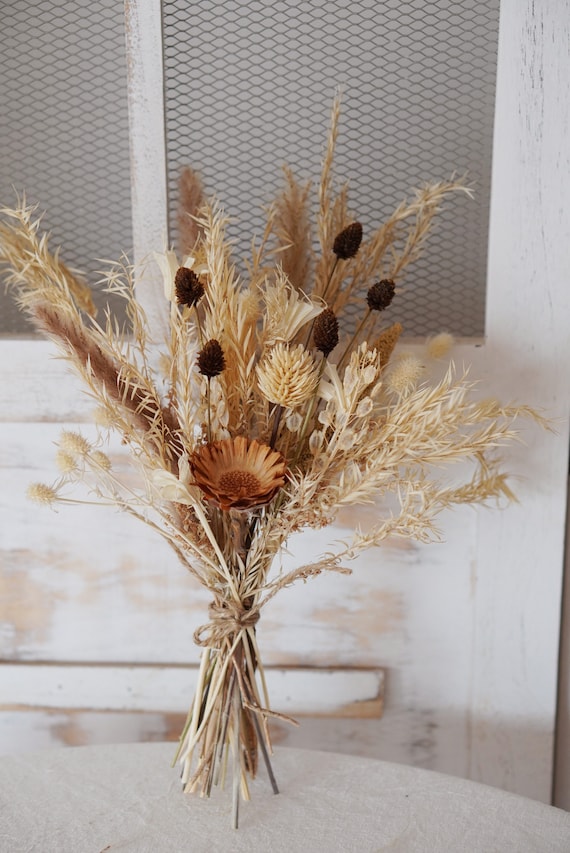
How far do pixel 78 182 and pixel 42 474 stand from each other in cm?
40

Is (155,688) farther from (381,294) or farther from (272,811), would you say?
(381,294)

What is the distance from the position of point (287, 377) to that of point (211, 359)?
0.07 meters

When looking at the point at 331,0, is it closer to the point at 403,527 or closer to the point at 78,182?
the point at 78,182

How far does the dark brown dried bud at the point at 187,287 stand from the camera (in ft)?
2.17

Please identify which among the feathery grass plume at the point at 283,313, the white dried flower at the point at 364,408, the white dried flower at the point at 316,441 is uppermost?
the feathery grass plume at the point at 283,313

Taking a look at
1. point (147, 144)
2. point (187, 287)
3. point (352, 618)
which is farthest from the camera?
point (352, 618)

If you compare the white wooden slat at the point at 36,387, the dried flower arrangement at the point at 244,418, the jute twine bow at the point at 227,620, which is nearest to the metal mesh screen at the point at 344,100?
the dried flower arrangement at the point at 244,418

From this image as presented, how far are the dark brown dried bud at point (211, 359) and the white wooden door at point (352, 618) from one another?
0.33 metres

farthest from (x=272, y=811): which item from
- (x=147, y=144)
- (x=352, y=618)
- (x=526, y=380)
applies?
(x=147, y=144)

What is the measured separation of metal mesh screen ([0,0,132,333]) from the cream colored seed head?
1.19ft

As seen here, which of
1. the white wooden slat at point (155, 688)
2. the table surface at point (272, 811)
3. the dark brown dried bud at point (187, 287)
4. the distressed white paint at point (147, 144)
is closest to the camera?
the dark brown dried bud at point (187, 287)

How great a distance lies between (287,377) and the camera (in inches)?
26.2

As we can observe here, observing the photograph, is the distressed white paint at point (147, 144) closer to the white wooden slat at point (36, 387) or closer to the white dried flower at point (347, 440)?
the white wooden slat at point (36, 387)

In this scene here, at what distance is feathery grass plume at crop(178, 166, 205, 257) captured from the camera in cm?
84
